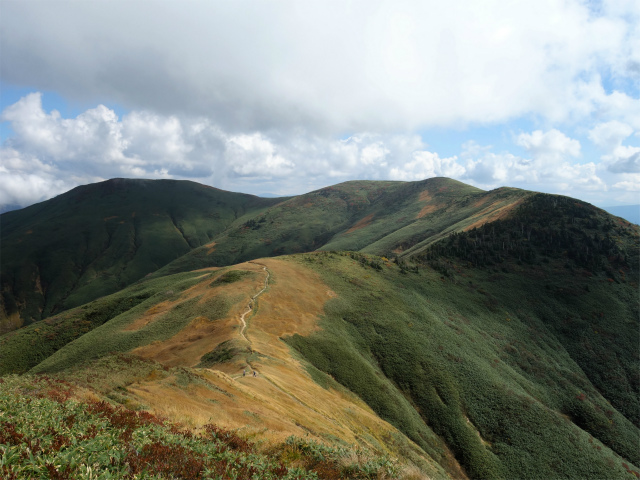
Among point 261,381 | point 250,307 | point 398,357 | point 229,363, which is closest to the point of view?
point 261,381

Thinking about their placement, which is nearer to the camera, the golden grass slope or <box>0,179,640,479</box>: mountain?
the golden grass slope

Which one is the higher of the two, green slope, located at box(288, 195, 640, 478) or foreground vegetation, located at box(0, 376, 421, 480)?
foreground vegetation, located at box(0, 376, 421, 480)

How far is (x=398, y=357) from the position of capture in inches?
1939

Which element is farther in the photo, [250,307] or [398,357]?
[250,307]

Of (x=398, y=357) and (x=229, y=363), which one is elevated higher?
(x=229, y=363)

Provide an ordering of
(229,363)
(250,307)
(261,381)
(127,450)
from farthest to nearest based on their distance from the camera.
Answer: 1. (250,307)
2. (229,363)
3. (261,381)
4. (127,450)

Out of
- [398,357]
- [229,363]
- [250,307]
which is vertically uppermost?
[250,307]

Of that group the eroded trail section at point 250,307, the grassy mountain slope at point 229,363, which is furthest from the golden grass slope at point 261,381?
the eroded trail section at point 250,307

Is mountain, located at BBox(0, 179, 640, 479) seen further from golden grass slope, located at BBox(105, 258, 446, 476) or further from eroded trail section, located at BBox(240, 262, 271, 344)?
eroded trail section, located at BBox(240, 262, 271, 344)

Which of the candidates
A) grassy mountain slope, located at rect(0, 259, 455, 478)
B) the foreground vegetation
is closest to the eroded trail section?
grassy mountain slope, located at rect(0, 259, 455, 478)

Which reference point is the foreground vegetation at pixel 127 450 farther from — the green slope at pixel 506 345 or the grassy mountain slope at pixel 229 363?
the green slope at pixel 506 345

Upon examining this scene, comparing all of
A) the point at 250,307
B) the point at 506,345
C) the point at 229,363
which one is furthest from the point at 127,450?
the point at 506,345

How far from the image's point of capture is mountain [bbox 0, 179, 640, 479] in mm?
21438

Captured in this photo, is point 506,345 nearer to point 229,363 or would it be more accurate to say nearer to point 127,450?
point 229,363
